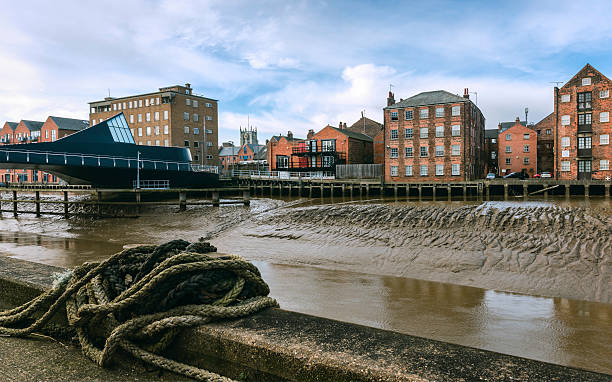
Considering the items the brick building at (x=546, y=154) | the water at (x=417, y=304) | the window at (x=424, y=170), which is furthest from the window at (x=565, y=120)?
the water at (x=417, y=304)

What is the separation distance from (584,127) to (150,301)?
159 feet

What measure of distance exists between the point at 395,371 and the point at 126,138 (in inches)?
1769

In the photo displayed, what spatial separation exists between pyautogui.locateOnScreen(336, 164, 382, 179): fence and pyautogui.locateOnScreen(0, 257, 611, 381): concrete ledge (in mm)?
46367

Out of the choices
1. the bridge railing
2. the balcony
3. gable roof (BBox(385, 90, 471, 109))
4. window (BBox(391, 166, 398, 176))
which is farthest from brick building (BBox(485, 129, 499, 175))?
the bridge railing

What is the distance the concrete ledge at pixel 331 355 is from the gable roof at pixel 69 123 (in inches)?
3396

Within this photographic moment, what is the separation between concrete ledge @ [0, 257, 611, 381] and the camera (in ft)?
5.41

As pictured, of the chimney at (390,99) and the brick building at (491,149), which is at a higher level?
the chimney at (390,99)

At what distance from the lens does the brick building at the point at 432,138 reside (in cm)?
4322

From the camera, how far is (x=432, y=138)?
4459 centimetres

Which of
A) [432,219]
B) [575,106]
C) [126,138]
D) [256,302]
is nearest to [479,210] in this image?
[432,219]

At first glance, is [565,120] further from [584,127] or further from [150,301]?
[150,301]

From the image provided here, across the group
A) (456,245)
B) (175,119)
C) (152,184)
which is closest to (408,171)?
(152,184)

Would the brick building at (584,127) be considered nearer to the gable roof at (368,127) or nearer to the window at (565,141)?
the window at (565,141)

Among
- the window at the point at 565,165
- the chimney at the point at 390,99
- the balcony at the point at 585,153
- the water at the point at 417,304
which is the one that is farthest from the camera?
the chimney at the point at 390,99
